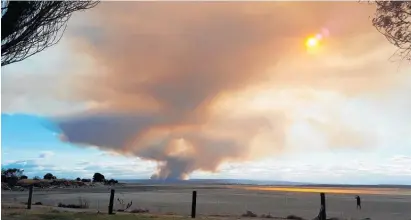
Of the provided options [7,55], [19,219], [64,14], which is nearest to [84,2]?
[64,14]

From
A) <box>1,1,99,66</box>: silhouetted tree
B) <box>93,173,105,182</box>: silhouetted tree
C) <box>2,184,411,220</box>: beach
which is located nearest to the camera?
<box>1,1,99,66</box>: silhouetted tree

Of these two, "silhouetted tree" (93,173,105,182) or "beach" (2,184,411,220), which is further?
"silhouetted tree" (93,173,105,182)

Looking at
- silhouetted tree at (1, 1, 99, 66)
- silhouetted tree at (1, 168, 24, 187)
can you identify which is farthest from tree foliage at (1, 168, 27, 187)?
silhouetted tree at (1, 1, 99, 66)

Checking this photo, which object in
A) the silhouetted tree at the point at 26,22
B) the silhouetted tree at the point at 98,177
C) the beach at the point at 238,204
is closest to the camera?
the silhouetted tree at the point at 26,22

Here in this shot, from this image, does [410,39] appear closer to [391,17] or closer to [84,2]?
[391,17]

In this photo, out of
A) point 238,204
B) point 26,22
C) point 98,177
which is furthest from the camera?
point 98,177

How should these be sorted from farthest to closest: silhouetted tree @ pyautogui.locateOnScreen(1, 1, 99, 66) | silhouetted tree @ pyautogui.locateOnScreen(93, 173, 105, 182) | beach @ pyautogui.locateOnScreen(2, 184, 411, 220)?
silhouetted tree @ pyautogui.locateOnScreen(93, 173, 105, 182), beach @ pyautogui.locateOnScreen(2, 184, 411, 220), silhouetted tree @ pyautogui.locateOnScreen(1, 1, 99, 66)

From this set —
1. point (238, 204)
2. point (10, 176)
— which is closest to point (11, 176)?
point (10, 176)

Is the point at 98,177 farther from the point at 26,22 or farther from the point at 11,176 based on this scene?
the point at 26,22

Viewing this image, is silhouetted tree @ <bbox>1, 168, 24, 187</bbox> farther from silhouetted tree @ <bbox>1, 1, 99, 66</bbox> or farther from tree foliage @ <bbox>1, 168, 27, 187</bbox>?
silhouetted tree @ <bbox>1, 1, 99, 66</bbox>

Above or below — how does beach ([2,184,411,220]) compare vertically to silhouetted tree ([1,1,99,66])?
below

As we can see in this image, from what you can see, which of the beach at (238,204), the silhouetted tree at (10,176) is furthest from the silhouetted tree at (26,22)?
the silhouetted tree at (10,176)

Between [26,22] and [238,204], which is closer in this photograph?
[26,22]

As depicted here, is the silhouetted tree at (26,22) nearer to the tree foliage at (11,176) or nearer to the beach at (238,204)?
the beach at (238,204)
